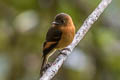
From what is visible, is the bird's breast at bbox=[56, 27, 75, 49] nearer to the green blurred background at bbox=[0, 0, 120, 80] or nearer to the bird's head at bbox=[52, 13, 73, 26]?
the bird's head at bbox=[52, 13, 73, 26]

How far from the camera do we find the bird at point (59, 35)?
6145 mm

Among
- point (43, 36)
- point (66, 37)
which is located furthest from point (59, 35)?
point (43, 36)

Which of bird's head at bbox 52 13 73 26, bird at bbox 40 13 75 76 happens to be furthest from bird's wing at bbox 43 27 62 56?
bird's head at bbox 52 13 73 26

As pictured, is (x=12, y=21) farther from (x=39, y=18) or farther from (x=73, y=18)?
(x=73, y=18)

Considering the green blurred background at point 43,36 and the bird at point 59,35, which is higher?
the bird at point 59,35

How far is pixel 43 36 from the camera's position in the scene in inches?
277

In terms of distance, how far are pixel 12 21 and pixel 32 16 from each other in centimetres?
33

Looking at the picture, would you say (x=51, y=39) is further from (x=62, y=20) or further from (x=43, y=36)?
(x=43, y=36)

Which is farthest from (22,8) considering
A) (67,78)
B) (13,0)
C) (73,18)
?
(67,78)

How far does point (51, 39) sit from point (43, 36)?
2.75ft

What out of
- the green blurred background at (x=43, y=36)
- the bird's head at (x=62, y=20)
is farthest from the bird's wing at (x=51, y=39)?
the green blurred background at (x=43, y=36)

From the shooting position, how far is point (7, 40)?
699cm

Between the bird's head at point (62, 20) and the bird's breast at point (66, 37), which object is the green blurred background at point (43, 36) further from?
the bird's breast at point (66, 37)

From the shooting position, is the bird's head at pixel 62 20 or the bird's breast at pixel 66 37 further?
the bird's head at pixel 62 20
